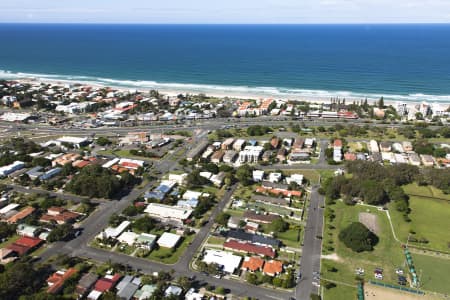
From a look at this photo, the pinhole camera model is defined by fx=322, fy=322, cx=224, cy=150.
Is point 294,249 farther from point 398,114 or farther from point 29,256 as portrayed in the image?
point 398,114

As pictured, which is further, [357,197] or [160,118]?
[160,118]

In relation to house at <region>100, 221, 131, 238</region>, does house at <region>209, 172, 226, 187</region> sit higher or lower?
higher

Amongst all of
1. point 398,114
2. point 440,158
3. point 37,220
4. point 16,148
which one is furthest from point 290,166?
point 16,148

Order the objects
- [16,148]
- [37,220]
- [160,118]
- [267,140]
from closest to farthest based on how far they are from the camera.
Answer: [37,220] < [16,148] < [267,140] < [160,118]

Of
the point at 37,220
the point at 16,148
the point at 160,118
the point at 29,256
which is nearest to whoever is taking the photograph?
the point at 29,256

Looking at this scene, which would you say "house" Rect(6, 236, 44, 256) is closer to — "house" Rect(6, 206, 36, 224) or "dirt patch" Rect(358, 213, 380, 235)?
"house" Rect(6, 206, 36, 224)

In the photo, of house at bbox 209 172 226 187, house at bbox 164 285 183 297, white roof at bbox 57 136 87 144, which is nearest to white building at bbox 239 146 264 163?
house at bbox 209 172 226 187
